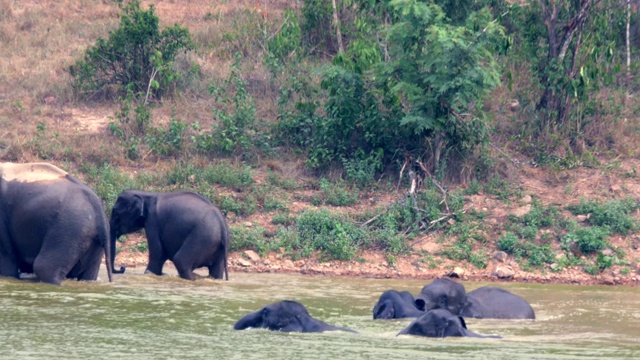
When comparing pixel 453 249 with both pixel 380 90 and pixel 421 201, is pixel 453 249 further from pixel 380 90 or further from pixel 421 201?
pixel 380 90

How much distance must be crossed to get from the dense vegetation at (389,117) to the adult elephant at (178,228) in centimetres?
167

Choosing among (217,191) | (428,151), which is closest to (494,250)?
(428,151)

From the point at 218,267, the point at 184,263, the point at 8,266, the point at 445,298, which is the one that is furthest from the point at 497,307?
the point at 8,266

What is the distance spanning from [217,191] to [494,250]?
3.87 metres

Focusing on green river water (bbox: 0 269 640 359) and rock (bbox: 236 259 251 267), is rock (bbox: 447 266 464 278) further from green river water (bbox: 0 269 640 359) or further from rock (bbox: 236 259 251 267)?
rock (bbox: 236 259 251 267)

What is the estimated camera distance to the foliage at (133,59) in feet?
61.4

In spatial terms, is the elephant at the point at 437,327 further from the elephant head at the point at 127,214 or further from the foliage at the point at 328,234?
the foliage at the point at 328,234

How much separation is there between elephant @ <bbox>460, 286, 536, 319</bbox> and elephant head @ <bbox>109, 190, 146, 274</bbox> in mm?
4100

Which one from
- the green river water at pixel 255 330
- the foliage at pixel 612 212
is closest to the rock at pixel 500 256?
the green river water at pixel 255 330

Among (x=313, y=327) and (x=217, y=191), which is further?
(x=217, y=191)

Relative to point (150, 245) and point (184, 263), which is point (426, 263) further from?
point (150, 245)

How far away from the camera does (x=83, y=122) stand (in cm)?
1844

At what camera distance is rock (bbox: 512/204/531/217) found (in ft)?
52.9

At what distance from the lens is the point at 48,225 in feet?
40.3
